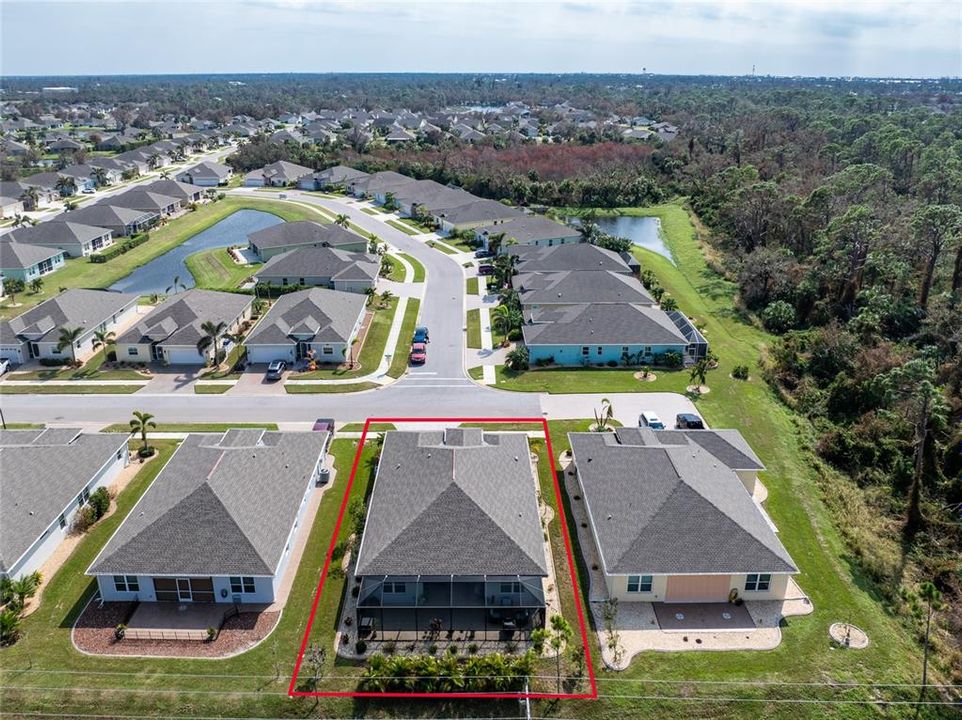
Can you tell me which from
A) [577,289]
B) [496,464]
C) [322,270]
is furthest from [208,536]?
[322,270]

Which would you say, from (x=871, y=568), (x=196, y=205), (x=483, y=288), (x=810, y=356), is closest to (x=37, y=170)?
(x=196, y=205)

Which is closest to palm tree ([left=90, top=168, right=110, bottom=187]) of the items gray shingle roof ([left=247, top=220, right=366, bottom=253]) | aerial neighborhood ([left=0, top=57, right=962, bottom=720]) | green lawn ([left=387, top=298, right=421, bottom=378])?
aerial neighborhood ([left=0, top=57, right=962, bottom=720])

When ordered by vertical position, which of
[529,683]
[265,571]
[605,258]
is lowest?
[529,683]

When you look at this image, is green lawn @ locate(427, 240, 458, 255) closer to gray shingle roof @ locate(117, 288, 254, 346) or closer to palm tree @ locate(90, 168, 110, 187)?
gray shingle roof @ locate(117, 288, 254, 346)

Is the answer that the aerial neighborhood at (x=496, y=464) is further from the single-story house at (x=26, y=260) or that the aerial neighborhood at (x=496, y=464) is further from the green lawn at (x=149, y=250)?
the green lawn at (x=149, y=250)

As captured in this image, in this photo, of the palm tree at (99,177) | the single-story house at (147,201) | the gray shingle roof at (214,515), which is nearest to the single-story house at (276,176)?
the single-story house at (147,201)

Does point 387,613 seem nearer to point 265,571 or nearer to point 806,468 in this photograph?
point 265,571
